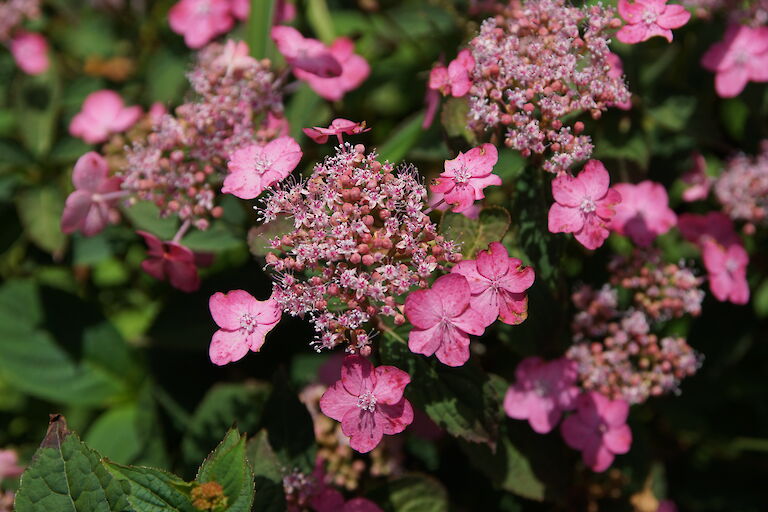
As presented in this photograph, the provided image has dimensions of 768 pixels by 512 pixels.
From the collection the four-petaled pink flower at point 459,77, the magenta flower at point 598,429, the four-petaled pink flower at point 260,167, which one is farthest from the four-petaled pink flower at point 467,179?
the magenta flower at point 598,429

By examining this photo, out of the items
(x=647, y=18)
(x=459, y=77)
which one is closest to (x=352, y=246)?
(x=459, y=77)

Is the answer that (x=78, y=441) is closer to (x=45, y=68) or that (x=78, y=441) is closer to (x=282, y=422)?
(x=282, y=422)

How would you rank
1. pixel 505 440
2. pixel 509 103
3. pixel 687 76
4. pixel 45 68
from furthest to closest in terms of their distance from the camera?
1. pixel 45 68
2. pixel 687 76
3. pixel 505 440
4. pixel 509 103

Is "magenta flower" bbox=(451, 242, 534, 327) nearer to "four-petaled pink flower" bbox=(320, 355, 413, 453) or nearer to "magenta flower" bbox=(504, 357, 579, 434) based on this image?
"four-petaled pink flower" bbox=(320, 355, 413, 453)

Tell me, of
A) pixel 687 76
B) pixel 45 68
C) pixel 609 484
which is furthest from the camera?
pixel 45 68

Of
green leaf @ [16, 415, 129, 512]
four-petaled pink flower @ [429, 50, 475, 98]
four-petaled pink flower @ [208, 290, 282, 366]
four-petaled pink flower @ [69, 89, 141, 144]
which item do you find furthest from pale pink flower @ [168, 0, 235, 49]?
green leaf @ [16, 415, 129, 512]

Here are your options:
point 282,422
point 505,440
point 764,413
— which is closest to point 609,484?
point 505,440

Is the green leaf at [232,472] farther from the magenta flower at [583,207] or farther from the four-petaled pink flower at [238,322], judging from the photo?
the magenta flower at [583,207]
